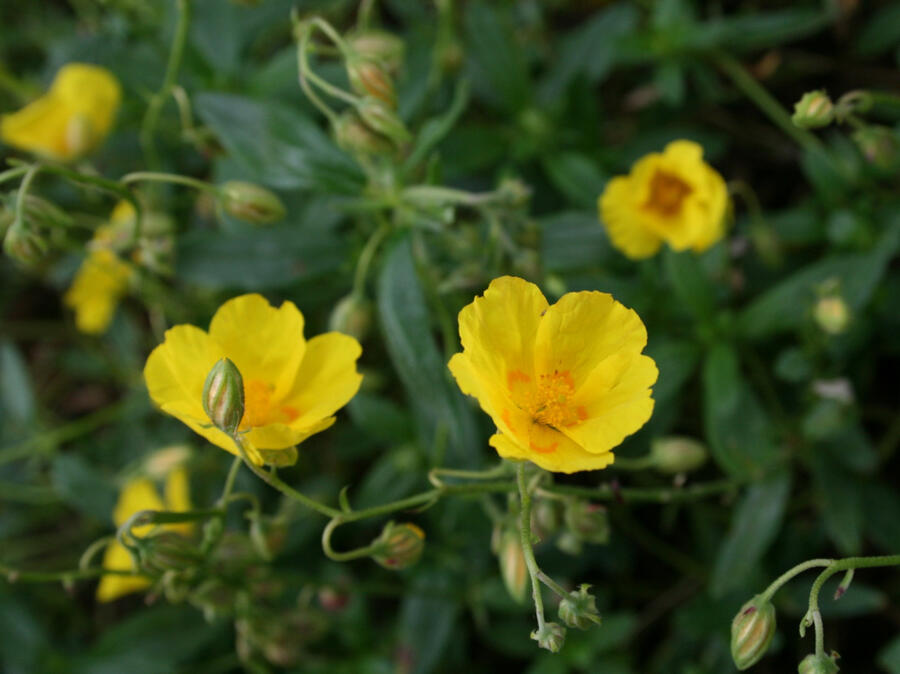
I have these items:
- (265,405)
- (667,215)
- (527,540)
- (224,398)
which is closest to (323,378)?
(265,405)

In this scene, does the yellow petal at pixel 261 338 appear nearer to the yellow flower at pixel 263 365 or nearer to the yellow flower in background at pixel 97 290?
the yellow flower at pixel 263 365

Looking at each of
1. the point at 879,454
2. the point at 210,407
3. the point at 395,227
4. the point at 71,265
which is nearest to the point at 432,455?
the point at 395,227

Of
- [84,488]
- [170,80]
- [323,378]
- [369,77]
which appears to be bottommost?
[84,488]

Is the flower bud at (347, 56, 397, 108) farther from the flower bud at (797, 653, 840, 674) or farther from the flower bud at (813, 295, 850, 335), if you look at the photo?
the flower bud at (797, 653, 840, 674)

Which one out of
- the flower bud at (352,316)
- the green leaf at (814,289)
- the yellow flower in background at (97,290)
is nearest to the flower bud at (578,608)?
the flower bud at (352,316)

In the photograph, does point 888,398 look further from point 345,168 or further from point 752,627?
point 345,168

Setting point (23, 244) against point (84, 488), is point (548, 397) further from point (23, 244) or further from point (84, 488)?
point (84, 488)

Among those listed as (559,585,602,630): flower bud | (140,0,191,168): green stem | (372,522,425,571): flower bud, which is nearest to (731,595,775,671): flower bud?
(559,585,602,630): flower bud
